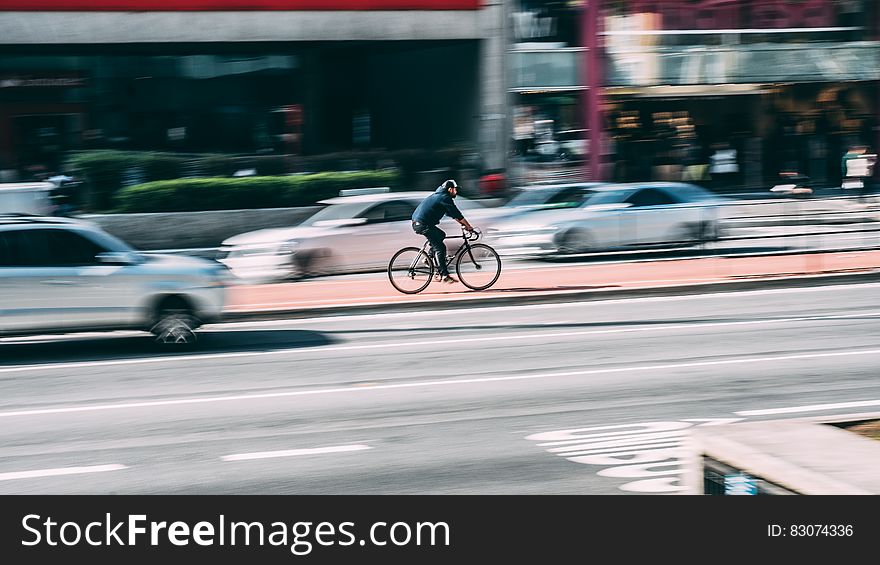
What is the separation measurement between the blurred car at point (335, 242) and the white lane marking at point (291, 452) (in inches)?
445

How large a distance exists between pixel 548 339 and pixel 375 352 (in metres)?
2.05

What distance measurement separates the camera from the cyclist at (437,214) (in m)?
16.7

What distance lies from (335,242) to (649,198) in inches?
231

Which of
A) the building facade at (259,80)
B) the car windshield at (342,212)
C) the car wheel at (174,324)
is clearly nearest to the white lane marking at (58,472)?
the car wheel at (174,324)

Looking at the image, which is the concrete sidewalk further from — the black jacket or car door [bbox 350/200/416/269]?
the black jacket

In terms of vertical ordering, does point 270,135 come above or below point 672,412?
above

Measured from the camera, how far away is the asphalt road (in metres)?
7.85

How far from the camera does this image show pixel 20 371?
40.3 feet

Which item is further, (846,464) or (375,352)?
(375,352)

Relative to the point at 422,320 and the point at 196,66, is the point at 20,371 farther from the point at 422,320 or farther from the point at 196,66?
the point at 196,66

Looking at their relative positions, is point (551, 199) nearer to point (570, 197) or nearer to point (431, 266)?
point (570, 197)

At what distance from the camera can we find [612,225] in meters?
21.1
